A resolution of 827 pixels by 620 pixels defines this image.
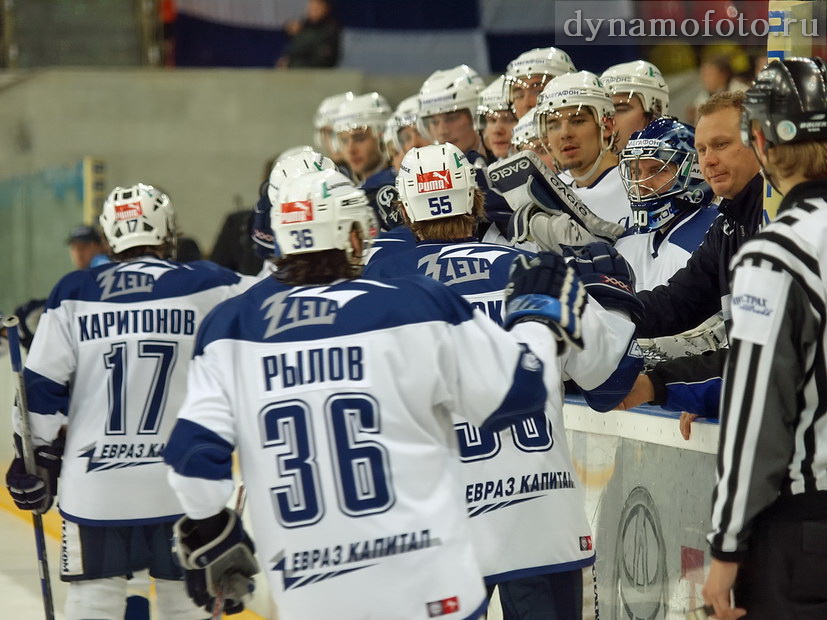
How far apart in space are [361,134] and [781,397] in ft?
13.5

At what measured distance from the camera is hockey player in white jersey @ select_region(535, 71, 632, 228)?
4254 millimetres

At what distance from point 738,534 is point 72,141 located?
25.5ft

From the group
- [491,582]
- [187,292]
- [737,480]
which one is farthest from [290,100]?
[737,480]

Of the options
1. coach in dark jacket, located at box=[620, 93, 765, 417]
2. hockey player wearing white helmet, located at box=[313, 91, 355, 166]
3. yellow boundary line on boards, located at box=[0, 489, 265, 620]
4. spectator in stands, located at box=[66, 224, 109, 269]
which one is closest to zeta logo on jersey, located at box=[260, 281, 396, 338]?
coach in dark jacket, located at box=[620, 93, 765, 417]

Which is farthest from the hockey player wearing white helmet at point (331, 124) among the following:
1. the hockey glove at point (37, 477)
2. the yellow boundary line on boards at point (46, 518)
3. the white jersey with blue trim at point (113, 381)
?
the hockey glove at point (37, 477)

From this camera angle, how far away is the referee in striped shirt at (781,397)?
202 cm

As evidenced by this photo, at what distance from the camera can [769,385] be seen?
6.68 feet

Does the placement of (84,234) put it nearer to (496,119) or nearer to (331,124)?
(331,124)

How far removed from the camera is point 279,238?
2334 millimetres

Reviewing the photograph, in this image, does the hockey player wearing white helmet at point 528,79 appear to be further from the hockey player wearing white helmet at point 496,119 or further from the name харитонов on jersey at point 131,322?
the name харитонов on jersey at point 131,322

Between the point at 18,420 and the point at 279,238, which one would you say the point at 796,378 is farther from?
the point at 18,420

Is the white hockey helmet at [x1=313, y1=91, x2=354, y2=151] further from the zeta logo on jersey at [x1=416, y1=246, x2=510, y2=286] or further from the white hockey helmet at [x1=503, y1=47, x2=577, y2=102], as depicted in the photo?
the zeta logo on jersey at [x1=416, y1=246, x2=510, y2=286]

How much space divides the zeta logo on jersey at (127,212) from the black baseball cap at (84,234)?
345cm

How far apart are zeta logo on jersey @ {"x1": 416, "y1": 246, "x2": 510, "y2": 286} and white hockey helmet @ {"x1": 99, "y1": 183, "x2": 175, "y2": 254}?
1302mm
